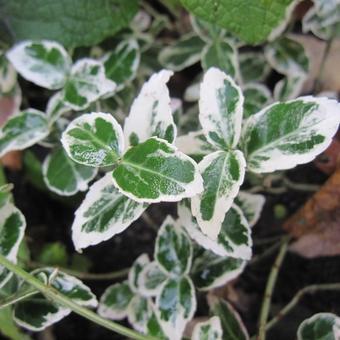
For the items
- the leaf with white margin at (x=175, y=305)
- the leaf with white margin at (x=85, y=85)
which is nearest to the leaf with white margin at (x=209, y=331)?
the leaf with white margin at (x=175, y=305)

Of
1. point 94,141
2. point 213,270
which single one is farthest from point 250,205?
point 94,141

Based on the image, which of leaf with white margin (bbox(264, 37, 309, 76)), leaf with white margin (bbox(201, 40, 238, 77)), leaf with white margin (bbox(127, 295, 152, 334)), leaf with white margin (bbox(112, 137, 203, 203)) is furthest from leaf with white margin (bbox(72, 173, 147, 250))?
leaf with white margin (bbox(264, 37, 309, 76))

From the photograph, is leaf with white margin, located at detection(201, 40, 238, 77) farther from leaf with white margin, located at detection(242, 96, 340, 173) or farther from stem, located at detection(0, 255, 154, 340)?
stem, located at detection(0, 255, 154, 340)

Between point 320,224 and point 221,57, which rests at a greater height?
point 221,57

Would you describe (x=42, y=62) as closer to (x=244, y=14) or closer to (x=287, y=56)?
(x=244, y=14)

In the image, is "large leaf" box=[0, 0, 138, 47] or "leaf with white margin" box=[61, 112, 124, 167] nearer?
"leaf with white margin" box=[61, 112, 124, 167]

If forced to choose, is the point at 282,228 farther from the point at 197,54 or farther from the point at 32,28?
the point at 32,28
